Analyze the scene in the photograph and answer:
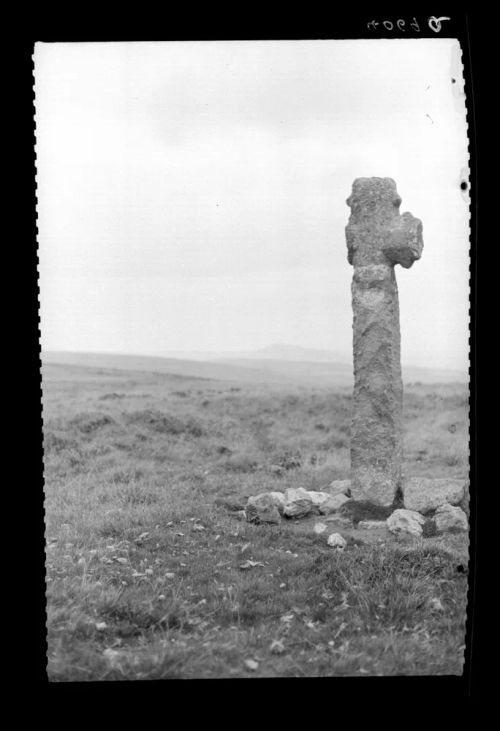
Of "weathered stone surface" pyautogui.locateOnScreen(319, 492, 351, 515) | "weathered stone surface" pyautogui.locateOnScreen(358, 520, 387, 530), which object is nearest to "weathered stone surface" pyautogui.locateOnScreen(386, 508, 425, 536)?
"weathered stone surface" pyautogui.locateOnScreen(358, 520, 387, 530)

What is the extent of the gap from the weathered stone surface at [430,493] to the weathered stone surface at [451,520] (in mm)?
394

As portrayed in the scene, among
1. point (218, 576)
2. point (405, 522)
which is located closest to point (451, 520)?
point (405, 522)

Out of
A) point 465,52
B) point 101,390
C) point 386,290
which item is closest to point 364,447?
point 386,290

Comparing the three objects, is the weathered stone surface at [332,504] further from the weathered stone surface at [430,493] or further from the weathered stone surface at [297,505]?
the weathered stone surface at [430,493]

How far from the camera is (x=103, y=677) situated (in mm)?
5246

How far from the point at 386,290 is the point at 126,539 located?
413 cm

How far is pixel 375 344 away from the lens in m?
8.53

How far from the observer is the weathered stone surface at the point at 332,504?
8789mm

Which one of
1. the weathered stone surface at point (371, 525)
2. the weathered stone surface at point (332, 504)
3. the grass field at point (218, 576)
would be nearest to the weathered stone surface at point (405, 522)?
the weathered stone surface at point (371, 525)

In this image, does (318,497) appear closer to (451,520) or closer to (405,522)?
(405,522)

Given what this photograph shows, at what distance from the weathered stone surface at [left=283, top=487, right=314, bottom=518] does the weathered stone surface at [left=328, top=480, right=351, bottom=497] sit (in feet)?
1.88

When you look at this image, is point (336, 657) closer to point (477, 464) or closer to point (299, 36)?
point (477, 464)

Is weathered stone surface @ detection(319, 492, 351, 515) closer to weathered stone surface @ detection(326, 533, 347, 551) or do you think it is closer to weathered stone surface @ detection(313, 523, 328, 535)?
weathered stone surface @ detection(313, 523, 328, 535)

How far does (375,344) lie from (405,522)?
6.86 ft
